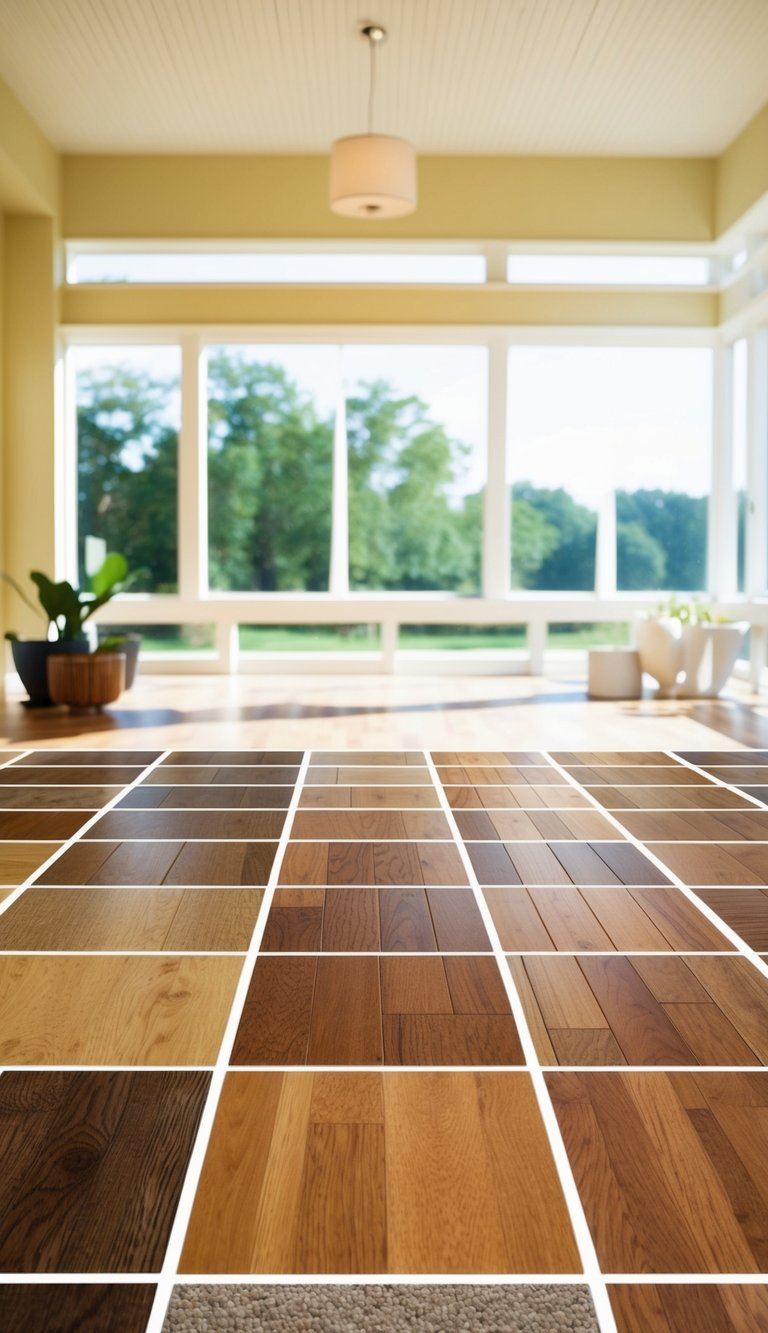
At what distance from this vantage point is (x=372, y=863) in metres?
Answer: 2.96

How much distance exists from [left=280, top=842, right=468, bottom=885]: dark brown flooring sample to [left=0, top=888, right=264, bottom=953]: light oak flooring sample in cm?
20

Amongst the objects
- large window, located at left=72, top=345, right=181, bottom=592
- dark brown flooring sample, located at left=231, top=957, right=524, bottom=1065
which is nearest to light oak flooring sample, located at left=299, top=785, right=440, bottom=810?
dark brown flooring sample, located at left=231, top=957, right=524, bottom=1065

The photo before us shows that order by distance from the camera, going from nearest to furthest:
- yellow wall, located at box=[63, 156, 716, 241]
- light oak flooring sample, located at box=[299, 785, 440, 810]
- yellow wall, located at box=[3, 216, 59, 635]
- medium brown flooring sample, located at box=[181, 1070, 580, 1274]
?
medium brown flooring sample, located at box=[181, 1070, 580, 1274] < light oak flooring sample, located at box=[299, 785, 440, 810] < yellow wall, located at box=[3, 216, 59, 635] < yellow wall, located at box=[63, 156, 716, 241]

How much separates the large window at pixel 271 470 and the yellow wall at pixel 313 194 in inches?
33.9

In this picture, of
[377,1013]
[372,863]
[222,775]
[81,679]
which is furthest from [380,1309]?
[81,679]

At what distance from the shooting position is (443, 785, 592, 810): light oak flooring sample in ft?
12.0

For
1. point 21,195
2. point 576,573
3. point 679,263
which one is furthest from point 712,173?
point 21,195

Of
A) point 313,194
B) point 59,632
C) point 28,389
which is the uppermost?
point 313,194

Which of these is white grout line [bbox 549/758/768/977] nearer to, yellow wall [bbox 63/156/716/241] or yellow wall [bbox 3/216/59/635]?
yellow wall [bbox 3/216/59/635]

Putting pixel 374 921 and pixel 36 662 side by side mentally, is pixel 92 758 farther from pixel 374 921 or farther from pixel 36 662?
pixel 374 921

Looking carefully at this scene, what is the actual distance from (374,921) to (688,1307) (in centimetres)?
132

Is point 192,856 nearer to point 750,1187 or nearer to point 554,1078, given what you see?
point 554,1078

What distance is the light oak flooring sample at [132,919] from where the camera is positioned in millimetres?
2340

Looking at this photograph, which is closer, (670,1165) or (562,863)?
Answer: (670,1165)
